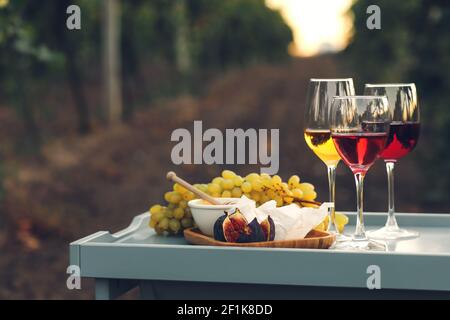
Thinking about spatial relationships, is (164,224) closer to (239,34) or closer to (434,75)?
(434,75)

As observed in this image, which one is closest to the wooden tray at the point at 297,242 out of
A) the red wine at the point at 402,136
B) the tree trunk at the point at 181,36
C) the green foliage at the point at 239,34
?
the red wine at the point at 402,136

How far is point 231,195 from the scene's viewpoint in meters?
2.68

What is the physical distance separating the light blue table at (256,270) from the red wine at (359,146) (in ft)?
0.90

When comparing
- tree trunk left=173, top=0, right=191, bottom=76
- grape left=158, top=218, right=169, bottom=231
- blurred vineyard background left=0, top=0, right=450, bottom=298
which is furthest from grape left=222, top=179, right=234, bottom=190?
tree trunk left=173, top=0, right=191, bottom=76

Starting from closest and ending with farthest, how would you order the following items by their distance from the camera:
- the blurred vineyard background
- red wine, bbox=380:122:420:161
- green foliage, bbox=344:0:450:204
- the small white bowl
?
the small white bowl
red wine, bbox=380:122:420:161
the blurred vineyard background
green foliage, bbox=344:0:450:204

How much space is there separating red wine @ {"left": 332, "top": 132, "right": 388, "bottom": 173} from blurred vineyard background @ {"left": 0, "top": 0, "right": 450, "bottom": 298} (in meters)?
4.18

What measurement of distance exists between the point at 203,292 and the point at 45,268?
4.78 m

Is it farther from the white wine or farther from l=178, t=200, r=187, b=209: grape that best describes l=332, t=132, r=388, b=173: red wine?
l=178, t=200, r=187, b=209: grape

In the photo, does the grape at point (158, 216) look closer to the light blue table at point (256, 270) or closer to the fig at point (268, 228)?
the light blue table at point (256, 270)

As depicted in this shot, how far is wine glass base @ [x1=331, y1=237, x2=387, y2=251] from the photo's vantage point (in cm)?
238

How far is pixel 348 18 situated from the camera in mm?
26016

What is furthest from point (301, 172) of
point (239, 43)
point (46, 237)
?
point (239, 43)

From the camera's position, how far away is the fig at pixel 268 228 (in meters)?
2.37

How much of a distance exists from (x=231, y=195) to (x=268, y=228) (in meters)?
0.33
